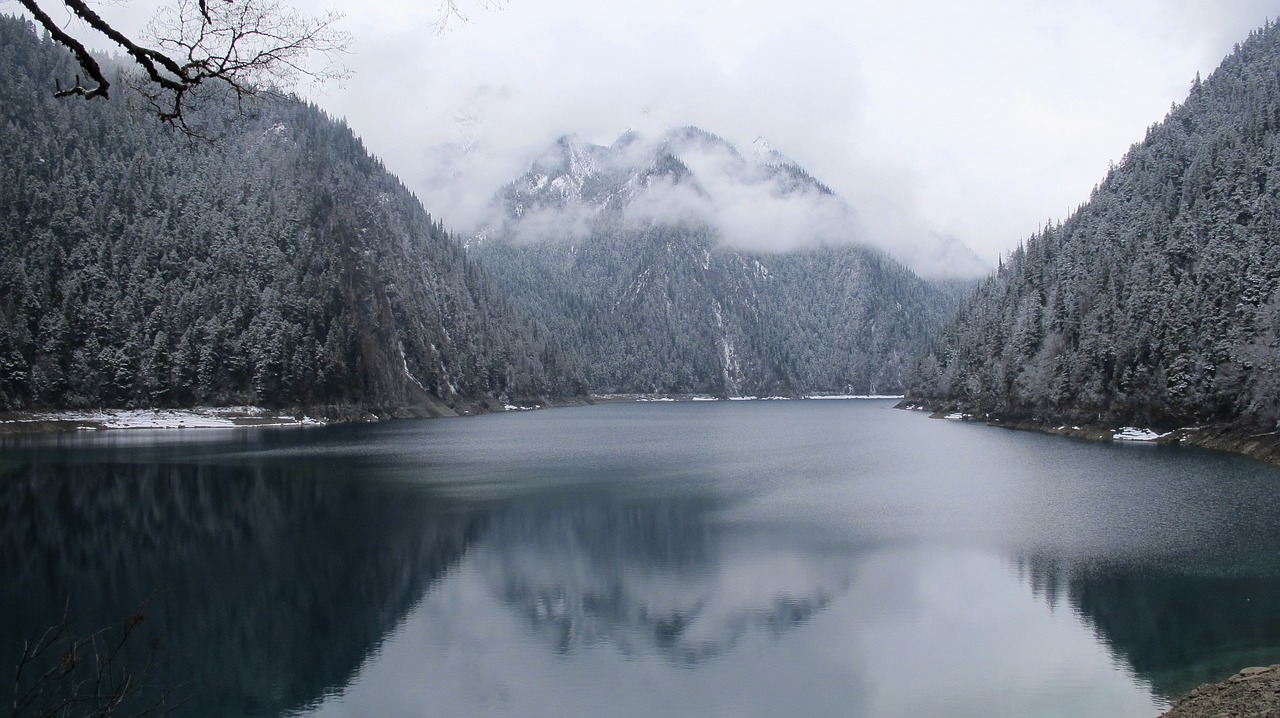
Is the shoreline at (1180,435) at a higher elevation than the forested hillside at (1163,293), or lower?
lower

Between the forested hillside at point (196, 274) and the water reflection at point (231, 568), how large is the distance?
47.5m

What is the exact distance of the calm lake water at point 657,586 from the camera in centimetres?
1852

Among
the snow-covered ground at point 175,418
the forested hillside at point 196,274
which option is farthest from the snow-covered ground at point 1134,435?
the snow-covered ground at point 175,418

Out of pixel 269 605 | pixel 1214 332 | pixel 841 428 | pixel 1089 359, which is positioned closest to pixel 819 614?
pixel 269 605

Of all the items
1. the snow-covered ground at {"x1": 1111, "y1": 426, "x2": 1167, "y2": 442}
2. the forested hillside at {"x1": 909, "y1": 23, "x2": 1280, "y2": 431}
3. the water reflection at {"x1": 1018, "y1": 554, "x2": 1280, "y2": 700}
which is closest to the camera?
the water reflection at {"x1": 1018, "y1": 554, "x2": 1280, "y2": 700}

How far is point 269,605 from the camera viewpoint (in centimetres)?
2411

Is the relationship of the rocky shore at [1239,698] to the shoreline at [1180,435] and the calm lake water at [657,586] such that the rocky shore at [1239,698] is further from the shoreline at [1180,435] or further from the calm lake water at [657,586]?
the shoreline at [1180,435]

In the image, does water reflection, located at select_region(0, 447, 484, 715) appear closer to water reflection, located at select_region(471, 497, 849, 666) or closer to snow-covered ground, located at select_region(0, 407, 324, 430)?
water reflection, located at select_region(471, 497, 849, 666)

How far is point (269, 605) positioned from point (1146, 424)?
73969 mm

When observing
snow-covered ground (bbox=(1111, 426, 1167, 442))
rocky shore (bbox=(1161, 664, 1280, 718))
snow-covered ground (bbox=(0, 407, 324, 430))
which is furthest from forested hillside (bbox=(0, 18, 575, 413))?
snow-covered ground (bbox=(1111, 426, 1167, 442))

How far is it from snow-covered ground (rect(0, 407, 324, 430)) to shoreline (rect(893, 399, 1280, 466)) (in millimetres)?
85452

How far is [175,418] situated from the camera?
9606 centimetres

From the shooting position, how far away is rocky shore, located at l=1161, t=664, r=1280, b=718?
1164cm

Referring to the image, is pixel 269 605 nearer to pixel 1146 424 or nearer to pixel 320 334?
pixel 1146 424
